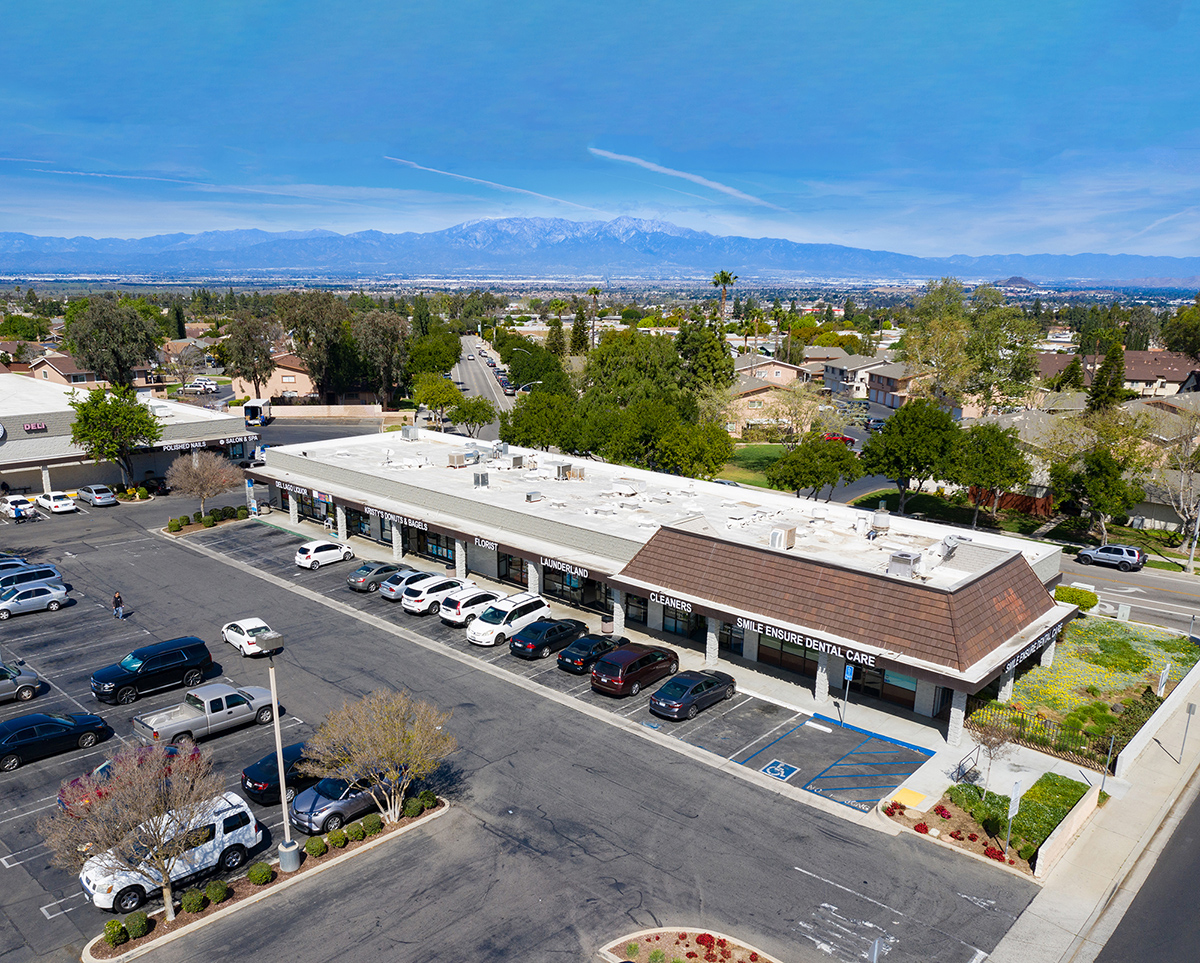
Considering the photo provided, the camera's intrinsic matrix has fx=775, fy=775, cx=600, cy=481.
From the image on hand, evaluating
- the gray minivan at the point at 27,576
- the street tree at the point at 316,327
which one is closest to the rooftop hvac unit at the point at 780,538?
the gray minivan at the point at 27,576

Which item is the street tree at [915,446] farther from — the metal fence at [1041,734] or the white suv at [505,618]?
the white suv at [505,618]

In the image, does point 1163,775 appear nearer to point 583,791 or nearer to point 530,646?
point 583,791

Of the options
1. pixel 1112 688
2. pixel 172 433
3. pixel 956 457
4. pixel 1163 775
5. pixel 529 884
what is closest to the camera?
pixel 529 884

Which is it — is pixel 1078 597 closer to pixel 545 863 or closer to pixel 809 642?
pixel 809 642

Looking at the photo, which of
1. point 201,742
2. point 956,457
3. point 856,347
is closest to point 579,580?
point 201,742

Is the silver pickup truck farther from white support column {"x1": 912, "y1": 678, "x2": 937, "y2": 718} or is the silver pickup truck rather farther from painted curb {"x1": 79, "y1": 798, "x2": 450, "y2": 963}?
white support column {"x1": 912, "y1": 678, "x2": 937, "y2": 718}

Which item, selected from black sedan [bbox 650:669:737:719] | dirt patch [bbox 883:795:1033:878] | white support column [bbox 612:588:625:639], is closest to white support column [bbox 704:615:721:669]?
black sedan [bbox 650:669:737:719]
